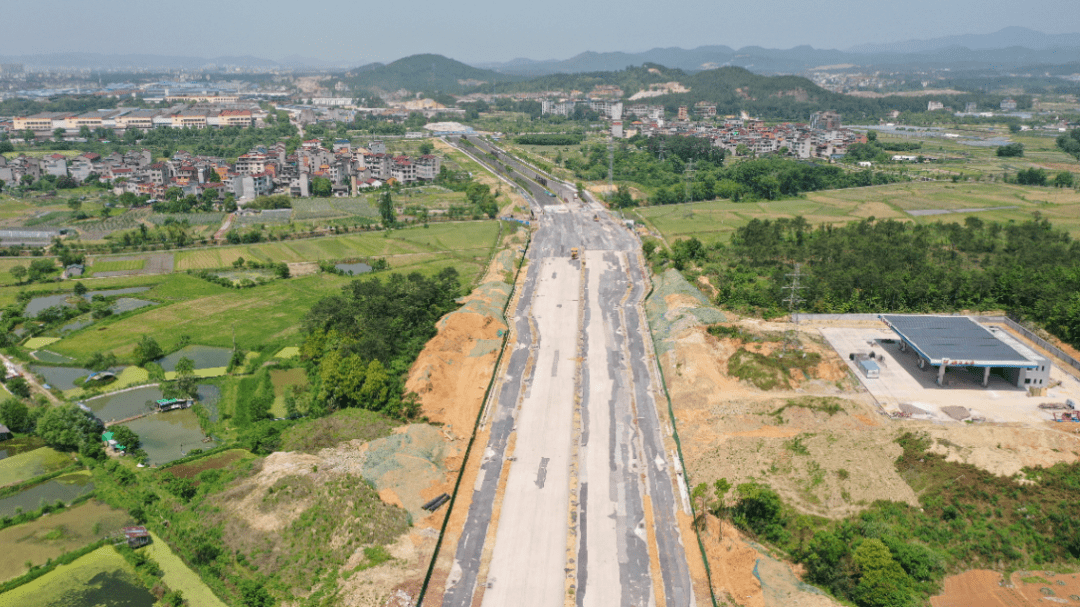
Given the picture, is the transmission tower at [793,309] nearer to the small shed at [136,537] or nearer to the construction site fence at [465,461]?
the construction site fence at [465,461]

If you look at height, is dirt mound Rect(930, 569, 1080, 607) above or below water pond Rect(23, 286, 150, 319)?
below

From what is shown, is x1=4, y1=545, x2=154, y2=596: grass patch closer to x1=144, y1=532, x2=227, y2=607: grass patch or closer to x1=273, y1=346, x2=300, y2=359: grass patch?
x1=144, y1=532, x2=227, y2=607: grass patch

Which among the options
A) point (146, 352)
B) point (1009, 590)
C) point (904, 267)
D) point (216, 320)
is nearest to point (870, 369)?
point (1009, 590)

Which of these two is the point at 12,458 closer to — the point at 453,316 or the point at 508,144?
the point at 453,316

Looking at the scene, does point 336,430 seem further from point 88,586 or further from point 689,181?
point 689,181

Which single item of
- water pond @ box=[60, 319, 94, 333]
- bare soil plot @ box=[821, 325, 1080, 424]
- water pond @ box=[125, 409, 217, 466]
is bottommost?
water pond @ box=[125, 409, 217, 466]

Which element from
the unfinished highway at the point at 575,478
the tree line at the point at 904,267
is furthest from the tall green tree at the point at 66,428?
the tree line at the point at 904,267

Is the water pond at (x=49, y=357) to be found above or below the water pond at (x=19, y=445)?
above

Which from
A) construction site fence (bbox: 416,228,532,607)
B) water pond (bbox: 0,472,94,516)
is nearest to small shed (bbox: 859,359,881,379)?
construction site fence (bbox: 416,228,532,607)
